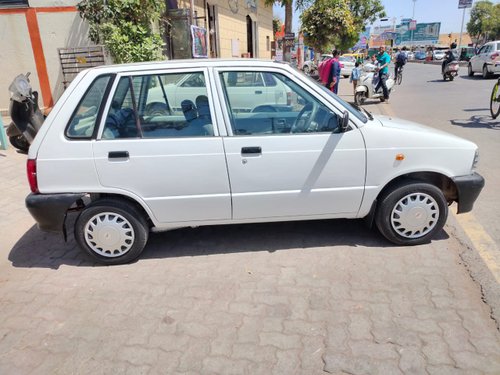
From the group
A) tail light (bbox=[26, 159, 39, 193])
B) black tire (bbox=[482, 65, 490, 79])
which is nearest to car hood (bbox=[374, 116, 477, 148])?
tail light (bbox=[26, 159, 39, 193])

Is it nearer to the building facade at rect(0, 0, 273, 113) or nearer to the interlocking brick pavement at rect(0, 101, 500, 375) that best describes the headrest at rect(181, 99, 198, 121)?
the interlocking brick pavement at rect(0, 101, 500, 375)

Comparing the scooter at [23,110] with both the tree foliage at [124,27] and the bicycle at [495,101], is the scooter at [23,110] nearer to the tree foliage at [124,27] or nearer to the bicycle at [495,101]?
the tree foliage at [124,27]

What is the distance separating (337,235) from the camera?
4055 mm

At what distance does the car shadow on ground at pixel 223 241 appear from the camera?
3857 millimetres

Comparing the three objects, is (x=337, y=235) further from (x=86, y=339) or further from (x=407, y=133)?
(x=86, y=339)

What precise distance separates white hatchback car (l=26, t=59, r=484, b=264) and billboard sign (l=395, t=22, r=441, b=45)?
9266 centimetres

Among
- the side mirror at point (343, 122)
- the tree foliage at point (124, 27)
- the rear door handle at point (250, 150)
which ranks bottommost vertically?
the rear door handle at point (250, 150)

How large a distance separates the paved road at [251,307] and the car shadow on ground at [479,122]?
602cm

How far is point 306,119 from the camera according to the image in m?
3.53

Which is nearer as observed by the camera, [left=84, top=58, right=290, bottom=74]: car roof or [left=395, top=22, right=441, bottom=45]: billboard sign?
[left=84, top=58, right=290, bottom=74]: car roof

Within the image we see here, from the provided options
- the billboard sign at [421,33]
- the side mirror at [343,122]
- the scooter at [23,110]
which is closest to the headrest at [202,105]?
the side mirror at [343,122]

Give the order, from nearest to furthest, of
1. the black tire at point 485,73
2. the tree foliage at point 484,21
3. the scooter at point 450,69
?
the scooter at point 450,69 < the black tire at point 485,73 < the tree foliage at point 484,21

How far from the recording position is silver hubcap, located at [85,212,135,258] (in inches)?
140

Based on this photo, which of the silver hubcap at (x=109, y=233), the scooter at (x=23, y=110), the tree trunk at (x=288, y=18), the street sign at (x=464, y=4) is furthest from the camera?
the street sign at (x=464, y=4)
